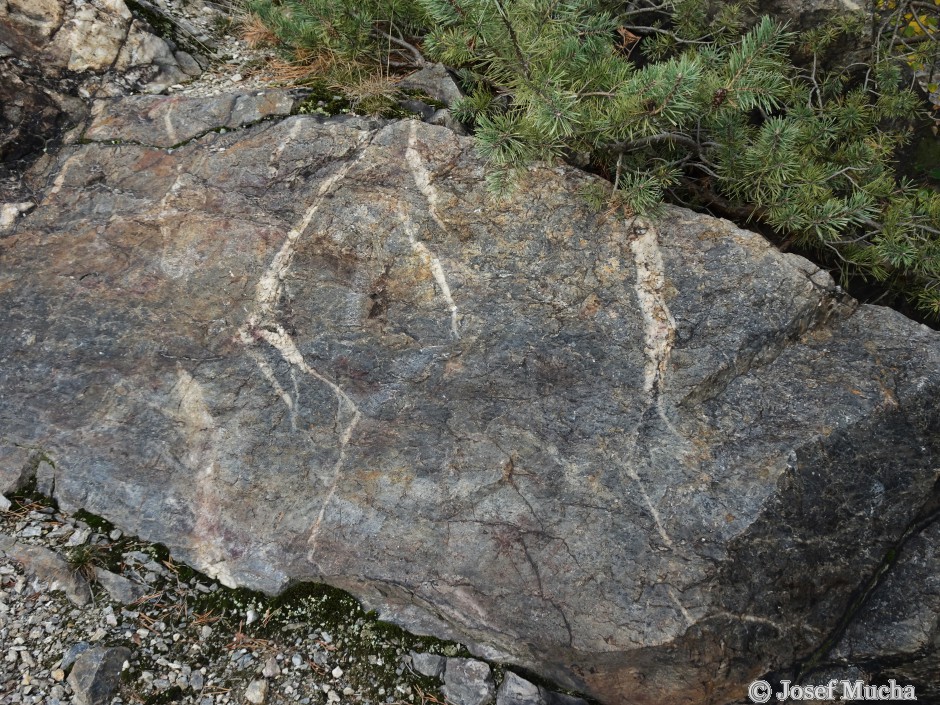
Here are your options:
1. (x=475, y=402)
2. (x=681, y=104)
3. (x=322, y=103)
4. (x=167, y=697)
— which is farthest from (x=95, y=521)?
(x=681, y=104)

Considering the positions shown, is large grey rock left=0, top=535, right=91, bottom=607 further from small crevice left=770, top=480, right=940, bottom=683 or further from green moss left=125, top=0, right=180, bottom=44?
small crevice left=770, top=480, right=940, bottom=683

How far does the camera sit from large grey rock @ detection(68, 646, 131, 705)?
3033 mm

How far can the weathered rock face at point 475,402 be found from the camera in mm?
3186

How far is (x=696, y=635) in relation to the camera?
10.0 ft

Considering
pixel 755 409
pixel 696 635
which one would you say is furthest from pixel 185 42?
pixel 696 635

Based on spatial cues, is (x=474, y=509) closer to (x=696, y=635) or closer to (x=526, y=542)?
(x=526, y=542)

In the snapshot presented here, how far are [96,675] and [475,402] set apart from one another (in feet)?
6.91

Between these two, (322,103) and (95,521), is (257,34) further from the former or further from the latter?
(95,521)

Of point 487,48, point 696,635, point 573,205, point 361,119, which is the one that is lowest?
point 696,635

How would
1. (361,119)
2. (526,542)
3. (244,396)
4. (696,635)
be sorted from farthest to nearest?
(361,119), (244,396), (526,542), (696,635)

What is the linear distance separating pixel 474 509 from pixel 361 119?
2275mm

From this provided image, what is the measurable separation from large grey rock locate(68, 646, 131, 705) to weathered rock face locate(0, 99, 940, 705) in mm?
548

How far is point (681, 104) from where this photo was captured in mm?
2926


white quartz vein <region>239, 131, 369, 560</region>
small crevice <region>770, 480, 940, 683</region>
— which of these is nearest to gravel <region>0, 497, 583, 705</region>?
white quartz vein <region>239, 131, 369, 560</region>
